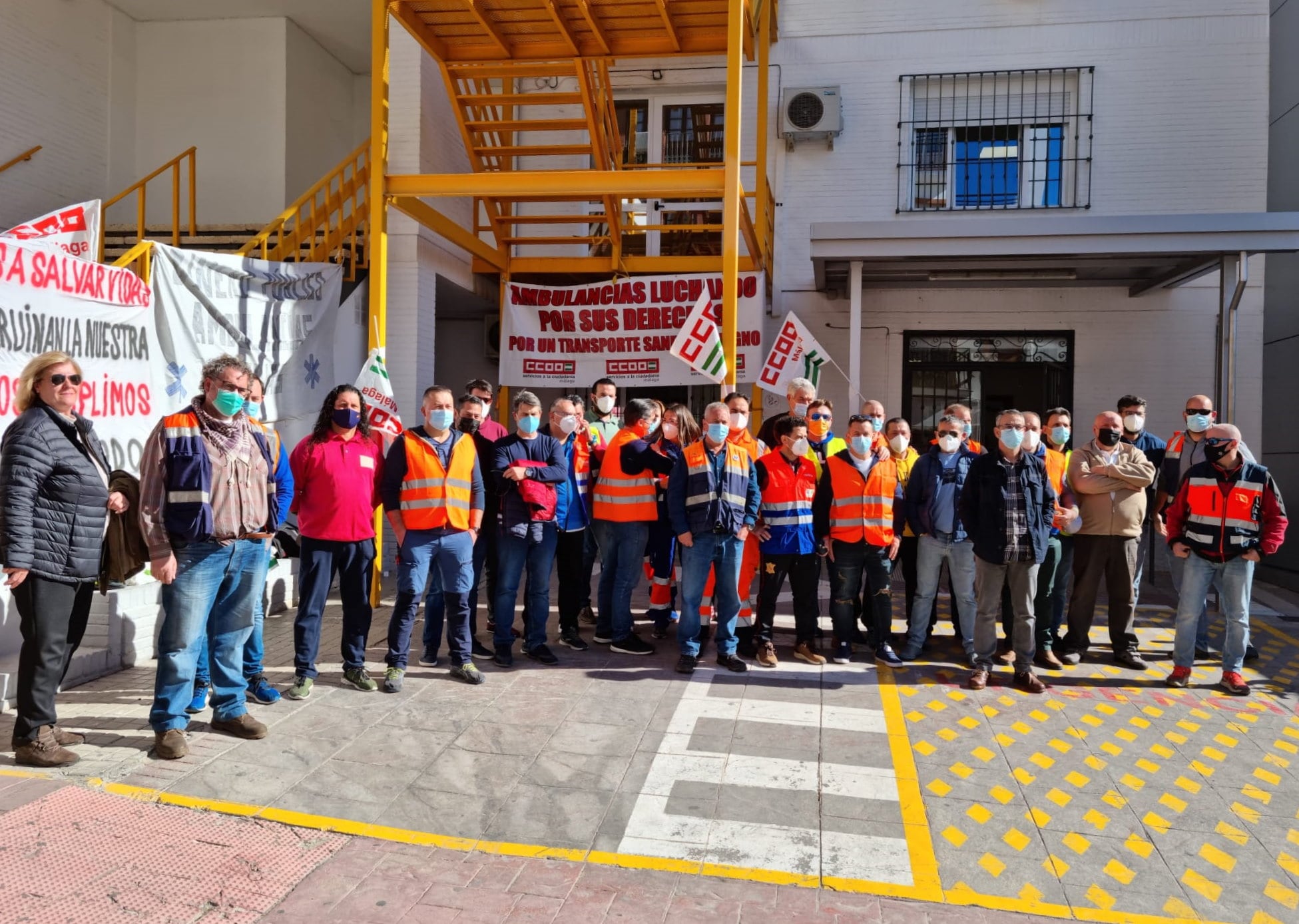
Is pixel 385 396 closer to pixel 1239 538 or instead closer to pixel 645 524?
pixel 645 524

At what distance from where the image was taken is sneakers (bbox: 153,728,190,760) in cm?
432

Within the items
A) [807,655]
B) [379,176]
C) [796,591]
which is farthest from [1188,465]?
[379,176]

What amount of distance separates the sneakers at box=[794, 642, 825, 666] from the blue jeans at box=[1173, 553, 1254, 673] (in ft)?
8.05

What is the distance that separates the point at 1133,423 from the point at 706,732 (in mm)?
4598

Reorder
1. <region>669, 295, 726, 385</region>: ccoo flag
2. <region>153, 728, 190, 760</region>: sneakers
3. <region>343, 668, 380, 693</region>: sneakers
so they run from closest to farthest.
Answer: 1. <region>153, 728, 190, 760</region>: sneakers
2. <region>343, 668, 380, 693</region>: sneakers
3. <region>669, 295, 726, 385</region>: ccoo flag

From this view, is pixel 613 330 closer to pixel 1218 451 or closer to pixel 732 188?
pixel 732 188

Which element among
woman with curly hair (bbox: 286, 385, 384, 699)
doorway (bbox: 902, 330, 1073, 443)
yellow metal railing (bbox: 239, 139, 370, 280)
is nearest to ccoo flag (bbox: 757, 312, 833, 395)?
doorway (bbox: 902, 330, 1073, 443)

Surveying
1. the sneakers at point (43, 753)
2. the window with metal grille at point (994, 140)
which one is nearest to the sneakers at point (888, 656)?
the sneakers at point (43, 753)

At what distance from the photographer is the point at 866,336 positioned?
11.3m

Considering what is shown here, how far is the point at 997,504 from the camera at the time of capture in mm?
5703

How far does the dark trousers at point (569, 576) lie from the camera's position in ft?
21.6

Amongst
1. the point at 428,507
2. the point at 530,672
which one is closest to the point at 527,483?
the point at 428,507

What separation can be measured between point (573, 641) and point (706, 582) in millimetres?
1205

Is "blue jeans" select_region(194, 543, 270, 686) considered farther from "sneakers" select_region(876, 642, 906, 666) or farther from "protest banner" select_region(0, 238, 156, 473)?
"sneakers" select_region(876, 642, 906, 666)
